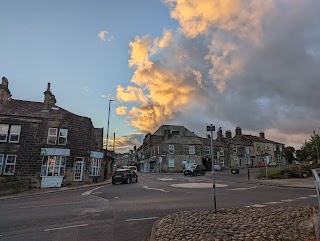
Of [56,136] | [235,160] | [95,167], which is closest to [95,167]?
[95,167]

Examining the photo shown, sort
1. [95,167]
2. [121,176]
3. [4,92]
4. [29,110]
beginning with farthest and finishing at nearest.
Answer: [95,167] < [29,110] < [4,92] < [121,176]

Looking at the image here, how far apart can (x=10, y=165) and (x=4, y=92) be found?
878 centimetres

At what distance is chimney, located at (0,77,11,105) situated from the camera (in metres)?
28.6

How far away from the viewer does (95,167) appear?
32125 mm

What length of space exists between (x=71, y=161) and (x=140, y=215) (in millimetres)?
20832

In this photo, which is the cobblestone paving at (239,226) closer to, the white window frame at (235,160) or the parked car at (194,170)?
the parked car at (194,170)

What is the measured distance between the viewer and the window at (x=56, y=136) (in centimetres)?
2828

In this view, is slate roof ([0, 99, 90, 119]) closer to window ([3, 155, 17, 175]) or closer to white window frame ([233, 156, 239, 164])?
window ([3, 155, 17, 175])

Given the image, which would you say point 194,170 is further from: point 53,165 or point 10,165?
point 10,165

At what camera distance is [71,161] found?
93.5ft

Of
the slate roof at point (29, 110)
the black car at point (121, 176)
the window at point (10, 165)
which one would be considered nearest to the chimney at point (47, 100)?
the slate roof at point (29, 110)

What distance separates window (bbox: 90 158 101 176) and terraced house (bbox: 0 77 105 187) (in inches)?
4.9

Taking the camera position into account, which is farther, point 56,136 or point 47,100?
point 47,100

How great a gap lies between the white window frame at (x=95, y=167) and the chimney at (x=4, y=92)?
1214 cm
